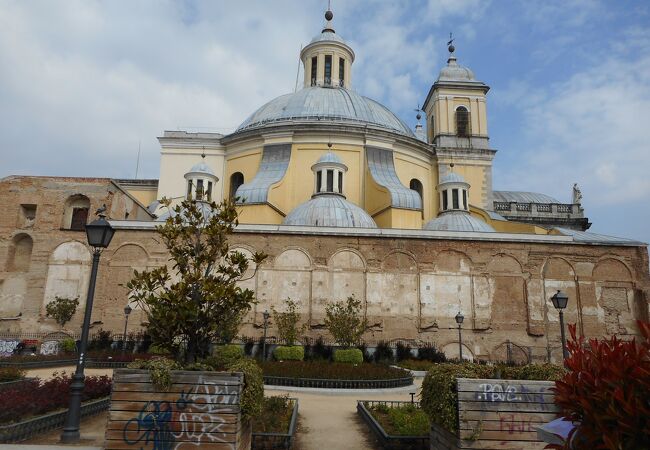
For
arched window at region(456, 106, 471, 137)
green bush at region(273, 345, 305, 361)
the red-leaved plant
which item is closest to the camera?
the red-leaved plant

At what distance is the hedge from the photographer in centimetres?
536

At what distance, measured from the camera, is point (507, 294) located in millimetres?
24188

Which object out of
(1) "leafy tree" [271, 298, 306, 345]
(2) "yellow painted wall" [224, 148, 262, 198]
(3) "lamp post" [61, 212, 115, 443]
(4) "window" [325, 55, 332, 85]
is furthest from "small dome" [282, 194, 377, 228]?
(3) "lamp post" [61, 212, 115, 443]

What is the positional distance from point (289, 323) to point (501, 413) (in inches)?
642

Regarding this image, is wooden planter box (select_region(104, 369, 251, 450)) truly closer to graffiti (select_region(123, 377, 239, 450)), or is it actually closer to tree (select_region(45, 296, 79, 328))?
graffiti (select_region(123, 377, 239, 450))

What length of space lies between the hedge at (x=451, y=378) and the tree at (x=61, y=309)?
21430 mm

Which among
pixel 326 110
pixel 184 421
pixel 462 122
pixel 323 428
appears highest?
pixel 462 122

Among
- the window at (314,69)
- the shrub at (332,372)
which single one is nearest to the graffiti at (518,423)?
the shrub at (332,372)

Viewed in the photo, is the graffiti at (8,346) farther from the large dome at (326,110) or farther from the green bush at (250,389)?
the green bush at (250,389)

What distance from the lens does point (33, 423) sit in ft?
22.4

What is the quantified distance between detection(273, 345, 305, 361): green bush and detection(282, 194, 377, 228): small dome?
7742 millimetres

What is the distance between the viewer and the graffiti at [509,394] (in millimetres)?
5289

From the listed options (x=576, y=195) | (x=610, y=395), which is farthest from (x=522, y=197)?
(x=610, y=395)

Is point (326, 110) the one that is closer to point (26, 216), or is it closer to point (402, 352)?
point (402, 352)
